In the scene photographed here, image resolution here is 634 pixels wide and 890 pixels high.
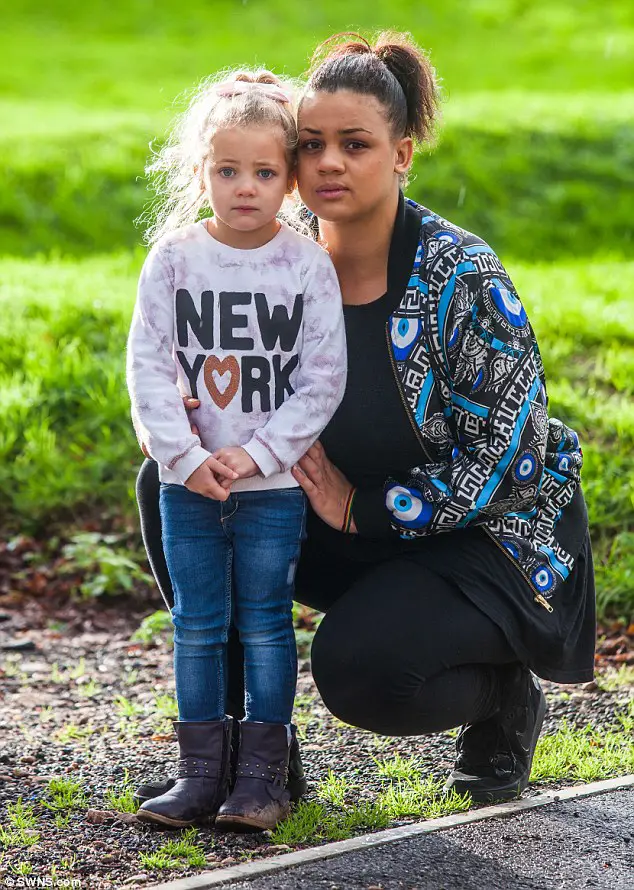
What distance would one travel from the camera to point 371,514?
312 centimetres

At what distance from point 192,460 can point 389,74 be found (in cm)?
108

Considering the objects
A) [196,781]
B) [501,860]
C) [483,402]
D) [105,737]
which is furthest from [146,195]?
[501,860]

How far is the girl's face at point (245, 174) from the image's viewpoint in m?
2.87

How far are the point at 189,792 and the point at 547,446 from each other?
4.14 feet

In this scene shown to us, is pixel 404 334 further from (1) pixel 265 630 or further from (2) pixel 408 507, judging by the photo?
(1) pixel 265 630

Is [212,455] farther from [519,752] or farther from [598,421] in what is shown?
[598,421]

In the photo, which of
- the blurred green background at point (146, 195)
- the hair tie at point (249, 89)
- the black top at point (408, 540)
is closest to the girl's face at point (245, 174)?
the hair tie at point (249, 89)

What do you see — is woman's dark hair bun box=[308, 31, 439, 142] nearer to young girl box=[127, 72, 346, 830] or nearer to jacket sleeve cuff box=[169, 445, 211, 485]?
young girl box=[127, 72, 346, 830]

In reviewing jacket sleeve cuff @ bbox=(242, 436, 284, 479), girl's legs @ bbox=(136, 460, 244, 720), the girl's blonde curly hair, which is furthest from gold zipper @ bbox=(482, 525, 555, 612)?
the girl's blonde curly hair

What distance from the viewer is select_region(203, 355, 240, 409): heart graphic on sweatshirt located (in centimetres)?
292

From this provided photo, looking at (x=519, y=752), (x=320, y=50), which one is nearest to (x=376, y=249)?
(x=320, y=50)

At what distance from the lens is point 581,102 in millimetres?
13391

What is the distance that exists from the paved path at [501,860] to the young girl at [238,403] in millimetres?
280

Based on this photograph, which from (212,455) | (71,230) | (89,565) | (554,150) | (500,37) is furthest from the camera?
(500,37)
